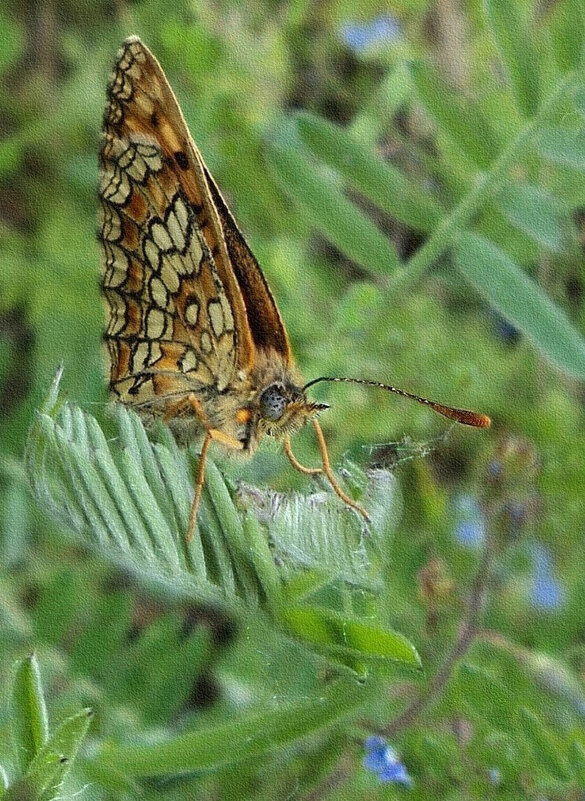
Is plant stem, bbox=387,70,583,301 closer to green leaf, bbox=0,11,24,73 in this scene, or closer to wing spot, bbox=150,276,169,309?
wing spot, bbox=150,276,169,309

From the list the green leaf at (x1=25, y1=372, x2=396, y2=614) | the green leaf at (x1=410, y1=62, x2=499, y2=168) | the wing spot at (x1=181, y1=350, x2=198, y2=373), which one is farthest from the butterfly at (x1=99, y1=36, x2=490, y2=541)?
the green leaf at (x1=410, y1=62, x2=499, y2=168)

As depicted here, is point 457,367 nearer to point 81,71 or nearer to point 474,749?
point 474,749

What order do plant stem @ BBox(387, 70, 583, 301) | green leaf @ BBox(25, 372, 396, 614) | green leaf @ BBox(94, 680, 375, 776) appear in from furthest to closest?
plant stem @ BBox(387, 70, 583, 301)
green leaf @ BBox(94, 680, 375, 776)
green leaf @ BBox(25, 372, 396, 614)

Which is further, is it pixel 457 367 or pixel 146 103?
pixel 457 367

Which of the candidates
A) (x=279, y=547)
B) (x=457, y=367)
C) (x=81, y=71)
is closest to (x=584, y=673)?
(x=457, y=367)

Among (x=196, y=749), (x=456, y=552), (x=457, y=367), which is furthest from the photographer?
(x=457, y=367)

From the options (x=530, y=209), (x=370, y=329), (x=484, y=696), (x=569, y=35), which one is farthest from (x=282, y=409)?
(x=569, y=35)
